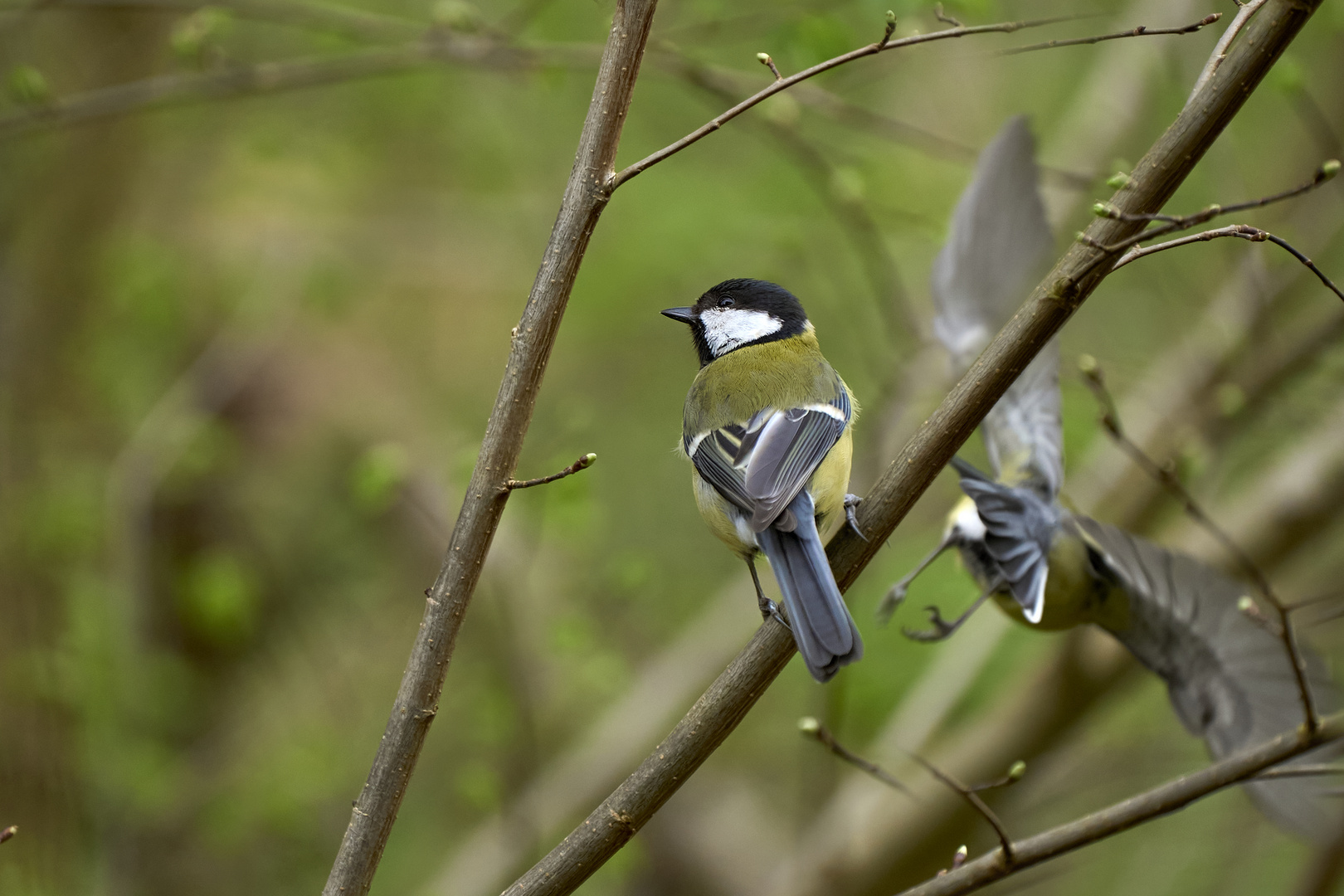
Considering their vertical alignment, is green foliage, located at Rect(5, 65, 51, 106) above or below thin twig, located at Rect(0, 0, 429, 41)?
below

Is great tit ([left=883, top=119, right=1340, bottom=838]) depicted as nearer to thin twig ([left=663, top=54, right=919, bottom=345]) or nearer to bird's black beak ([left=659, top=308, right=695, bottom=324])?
thin twig ([left=663, top=54, right=919, bottom=345])

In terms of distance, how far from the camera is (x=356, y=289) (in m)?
4.85

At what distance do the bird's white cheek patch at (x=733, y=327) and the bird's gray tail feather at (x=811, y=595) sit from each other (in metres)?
0.79

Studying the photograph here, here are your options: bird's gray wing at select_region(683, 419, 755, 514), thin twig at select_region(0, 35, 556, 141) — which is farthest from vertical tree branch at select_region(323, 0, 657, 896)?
thin twig at select_region(0, 35, 556, 141)

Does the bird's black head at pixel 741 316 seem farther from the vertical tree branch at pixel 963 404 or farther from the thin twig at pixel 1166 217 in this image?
the thin twig at pixel 1166 217

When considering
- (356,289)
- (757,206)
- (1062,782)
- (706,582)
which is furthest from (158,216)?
(1062,782)

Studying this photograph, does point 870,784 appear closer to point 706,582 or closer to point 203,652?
point 706,582

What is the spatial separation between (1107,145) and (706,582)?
2.65 m

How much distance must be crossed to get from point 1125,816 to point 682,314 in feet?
4.99

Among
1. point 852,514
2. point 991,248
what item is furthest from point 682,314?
point 852,514

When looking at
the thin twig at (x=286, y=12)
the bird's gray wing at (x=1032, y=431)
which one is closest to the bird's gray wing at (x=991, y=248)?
the bird's gray wing at (x=1032, y=431)

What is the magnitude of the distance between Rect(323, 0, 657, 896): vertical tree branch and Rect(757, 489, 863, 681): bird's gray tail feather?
0.50 m

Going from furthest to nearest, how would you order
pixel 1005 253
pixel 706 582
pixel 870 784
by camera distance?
pixel 706 582, pixel 870 784, pixel 1005 253

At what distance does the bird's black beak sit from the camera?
103 inches
